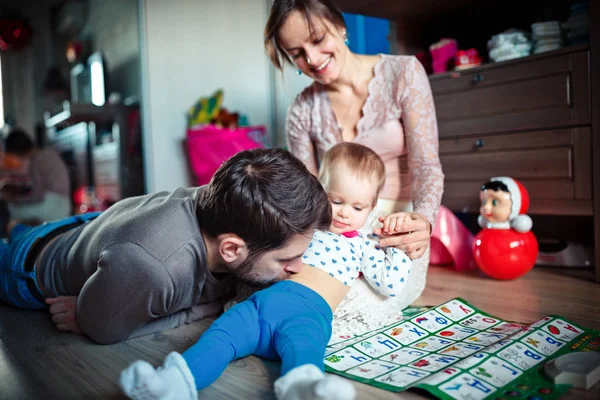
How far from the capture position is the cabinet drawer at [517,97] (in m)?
1.58

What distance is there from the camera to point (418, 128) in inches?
57.9

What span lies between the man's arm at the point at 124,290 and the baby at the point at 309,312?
0.57ft

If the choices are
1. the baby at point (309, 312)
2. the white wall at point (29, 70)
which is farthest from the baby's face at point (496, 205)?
the white wall at point (29, 70)

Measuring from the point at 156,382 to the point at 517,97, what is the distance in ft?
5.07

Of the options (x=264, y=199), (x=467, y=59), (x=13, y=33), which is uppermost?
(x=13, y=33)

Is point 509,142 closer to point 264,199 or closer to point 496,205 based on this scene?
point 496,205

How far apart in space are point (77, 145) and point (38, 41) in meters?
1.38

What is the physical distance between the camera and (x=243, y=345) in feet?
Answer: 2.96

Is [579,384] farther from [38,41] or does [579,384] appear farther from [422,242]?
[38,41]

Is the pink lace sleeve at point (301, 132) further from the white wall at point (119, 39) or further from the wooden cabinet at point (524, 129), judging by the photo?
the white wall at point (119, 39)

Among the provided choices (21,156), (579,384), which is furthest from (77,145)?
(579,384)

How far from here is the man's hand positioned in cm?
117

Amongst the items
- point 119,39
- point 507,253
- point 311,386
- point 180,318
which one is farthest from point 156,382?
point 119,39

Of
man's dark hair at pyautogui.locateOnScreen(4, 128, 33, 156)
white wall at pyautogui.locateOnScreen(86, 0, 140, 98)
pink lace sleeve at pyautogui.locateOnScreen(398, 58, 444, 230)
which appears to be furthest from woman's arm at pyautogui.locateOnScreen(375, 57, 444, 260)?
man's dark hair at pyautogui.locateOnScreen(4, 128, 33, 156)
